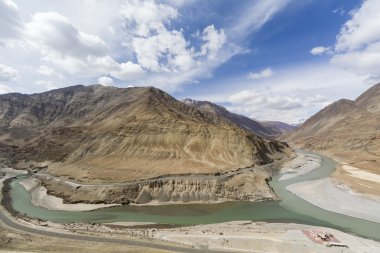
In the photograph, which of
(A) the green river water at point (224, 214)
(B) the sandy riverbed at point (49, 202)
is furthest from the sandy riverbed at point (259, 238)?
(B) the sandy riverbed at point (49, 202)

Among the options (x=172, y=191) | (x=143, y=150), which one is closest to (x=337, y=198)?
(x=172, y=191)

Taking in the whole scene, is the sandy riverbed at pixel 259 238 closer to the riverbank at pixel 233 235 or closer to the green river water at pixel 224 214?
the riverbank at pixel 233 235

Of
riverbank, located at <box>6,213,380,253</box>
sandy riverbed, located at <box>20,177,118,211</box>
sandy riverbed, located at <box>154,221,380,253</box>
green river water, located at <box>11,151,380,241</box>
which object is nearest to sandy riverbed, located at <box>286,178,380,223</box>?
green river water, located at <box>11,151,380,241</box>

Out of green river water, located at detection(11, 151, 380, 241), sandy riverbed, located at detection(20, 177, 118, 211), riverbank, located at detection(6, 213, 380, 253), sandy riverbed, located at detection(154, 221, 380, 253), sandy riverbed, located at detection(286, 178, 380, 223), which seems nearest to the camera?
sandy riverbed, located at detection(154, 221, 380, 253)

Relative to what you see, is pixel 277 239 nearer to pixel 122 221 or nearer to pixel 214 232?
pixel 214 232

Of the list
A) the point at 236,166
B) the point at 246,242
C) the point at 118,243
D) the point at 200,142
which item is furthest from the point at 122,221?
the point at 200,142

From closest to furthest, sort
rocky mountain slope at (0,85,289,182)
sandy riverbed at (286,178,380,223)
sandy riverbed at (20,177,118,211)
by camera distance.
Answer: sandy riverbed at (286,178,380,223)
sandy riverbed at (20,177,118,211)
rocky mountain slope at (0,85,289,182)

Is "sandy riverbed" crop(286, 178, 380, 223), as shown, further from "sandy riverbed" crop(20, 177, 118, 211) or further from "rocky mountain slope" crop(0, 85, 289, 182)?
"sandy riverbed" crop(20, 177, 118, 211)
